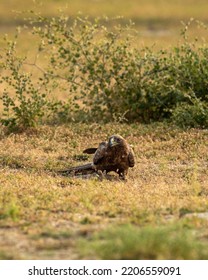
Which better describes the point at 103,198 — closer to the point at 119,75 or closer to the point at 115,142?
the point at 115,142

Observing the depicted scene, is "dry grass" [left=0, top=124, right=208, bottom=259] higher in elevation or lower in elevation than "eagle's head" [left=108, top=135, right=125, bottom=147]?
lower

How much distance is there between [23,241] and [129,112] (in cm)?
729

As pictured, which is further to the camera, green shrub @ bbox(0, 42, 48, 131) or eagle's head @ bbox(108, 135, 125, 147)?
green shrub @ bbox(0, 42, 48, 131)

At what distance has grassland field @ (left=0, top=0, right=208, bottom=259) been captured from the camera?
600 centimetres

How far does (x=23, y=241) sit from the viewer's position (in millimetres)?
6402

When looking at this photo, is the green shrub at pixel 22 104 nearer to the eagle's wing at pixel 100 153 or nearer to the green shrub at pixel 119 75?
the green shrub at pixel 119 75

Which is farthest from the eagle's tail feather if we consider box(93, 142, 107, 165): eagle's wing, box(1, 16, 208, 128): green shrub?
box(1, 16, 208, 128): green shrub

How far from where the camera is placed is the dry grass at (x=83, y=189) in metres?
6.60

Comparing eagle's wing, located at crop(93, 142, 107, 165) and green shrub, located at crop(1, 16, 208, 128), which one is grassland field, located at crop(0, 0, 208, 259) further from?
A: green shrub, located at crop(1, 16, 208, 128)

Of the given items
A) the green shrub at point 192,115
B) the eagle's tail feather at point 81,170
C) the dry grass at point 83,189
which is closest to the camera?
the dry grass at point 83,189

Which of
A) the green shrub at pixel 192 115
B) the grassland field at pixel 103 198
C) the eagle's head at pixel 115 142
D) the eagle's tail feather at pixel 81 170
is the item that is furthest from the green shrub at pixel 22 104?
the eagle's head at pixel 115 142

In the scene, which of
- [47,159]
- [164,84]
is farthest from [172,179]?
[164,84]

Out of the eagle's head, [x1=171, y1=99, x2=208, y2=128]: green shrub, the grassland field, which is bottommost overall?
the grassland field

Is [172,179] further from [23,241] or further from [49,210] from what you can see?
[23,241]
